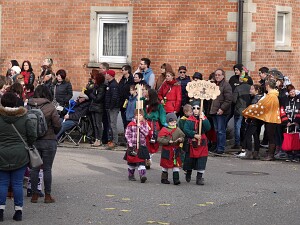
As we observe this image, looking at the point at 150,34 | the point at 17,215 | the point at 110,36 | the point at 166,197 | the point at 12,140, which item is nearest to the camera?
the point at 17,215

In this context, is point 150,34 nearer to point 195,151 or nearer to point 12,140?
point 195,151

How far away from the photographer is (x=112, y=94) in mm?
21172

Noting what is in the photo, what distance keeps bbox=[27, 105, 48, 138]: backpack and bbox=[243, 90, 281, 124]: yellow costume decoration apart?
299 inches

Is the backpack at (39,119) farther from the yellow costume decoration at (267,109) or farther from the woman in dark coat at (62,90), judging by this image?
the woman in dark coat at (62,90)

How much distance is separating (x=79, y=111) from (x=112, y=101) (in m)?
0.86

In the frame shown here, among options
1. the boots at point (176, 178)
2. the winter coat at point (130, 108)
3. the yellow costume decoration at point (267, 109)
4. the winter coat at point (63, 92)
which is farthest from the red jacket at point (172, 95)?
the boots at point (176, 178)

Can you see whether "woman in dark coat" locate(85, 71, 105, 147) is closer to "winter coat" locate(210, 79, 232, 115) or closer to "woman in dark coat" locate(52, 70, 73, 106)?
"woman in dark coat" locate(52, 70, 73, 106)

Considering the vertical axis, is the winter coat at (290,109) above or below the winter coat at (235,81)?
below

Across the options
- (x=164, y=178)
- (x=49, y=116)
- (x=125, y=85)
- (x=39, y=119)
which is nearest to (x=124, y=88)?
(x=125, y=85)

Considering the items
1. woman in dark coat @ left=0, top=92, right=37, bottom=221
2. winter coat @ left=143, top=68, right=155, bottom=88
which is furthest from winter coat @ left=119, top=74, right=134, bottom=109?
woman in dark coat @ left=0, top=92, right=37, bottom=221

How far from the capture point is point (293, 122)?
63.3 ft

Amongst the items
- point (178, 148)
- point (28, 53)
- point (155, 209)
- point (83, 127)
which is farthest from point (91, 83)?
point (155, 209)

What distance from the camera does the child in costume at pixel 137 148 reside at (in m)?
15.4

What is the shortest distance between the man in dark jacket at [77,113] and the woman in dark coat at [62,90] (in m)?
0.29
